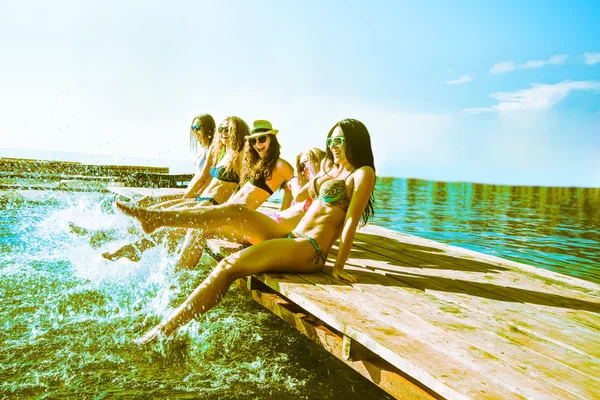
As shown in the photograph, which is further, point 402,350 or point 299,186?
point 299,186

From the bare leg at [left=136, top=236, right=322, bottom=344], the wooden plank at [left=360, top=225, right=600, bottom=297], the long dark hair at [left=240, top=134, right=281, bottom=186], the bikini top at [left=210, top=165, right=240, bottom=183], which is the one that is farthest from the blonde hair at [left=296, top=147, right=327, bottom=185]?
the bare leg at [left=136, top=236, right=322, bottom=344]

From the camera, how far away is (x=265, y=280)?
157 inches

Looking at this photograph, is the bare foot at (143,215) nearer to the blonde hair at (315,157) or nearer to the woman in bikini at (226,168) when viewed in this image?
the woman in bikini at (226,168)

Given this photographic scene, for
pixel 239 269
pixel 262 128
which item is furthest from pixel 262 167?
pixel 239 269

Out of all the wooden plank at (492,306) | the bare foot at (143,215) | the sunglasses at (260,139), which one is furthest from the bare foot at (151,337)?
the sunglasses at (260,139)

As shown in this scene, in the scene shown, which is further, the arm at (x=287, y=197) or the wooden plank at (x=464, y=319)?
the arm at (x=287, y=197)

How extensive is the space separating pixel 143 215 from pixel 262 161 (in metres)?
2.19

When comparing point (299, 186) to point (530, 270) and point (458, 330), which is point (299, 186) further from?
point (458, 330)

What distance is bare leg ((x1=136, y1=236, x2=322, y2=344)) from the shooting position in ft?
11.5

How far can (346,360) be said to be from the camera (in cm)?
305

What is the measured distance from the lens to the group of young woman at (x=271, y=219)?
3633mm

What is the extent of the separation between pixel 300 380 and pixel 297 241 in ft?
4.15

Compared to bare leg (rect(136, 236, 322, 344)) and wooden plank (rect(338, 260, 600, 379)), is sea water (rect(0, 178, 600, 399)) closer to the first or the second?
bare leg (rect(136, 236, 322, 344))

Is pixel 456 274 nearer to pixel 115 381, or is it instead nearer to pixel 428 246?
pixel 428 246
